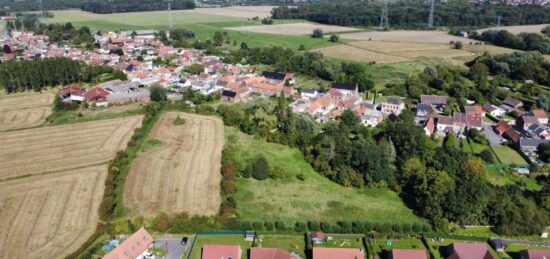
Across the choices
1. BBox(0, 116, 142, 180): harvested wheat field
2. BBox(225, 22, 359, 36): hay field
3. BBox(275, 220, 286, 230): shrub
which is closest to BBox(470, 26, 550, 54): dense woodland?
BBox(225, 22, 359, 36): hay field

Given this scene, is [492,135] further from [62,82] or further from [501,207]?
[62,82]

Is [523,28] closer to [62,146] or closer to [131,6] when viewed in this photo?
[62,146]

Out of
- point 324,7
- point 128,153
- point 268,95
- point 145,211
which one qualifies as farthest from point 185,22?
point 145,211

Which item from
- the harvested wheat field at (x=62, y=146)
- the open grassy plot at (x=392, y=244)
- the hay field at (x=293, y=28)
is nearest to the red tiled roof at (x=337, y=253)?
the open grassy plot at (x=392, y=244)

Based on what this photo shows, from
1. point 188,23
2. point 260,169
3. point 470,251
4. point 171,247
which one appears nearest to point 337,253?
point 470,251

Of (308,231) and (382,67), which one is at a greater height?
(382,67)
